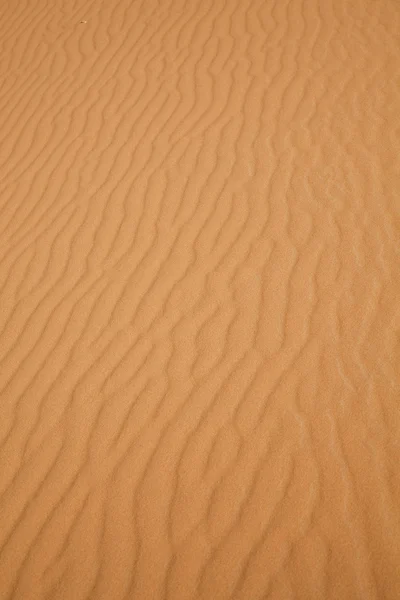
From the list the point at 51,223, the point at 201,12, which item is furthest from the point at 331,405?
the point at 201,12

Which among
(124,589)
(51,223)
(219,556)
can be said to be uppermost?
(51,223)

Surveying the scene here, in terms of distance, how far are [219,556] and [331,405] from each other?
905 mm

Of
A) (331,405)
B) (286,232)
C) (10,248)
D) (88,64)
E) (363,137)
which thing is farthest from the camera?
(88,64)

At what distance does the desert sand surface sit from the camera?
254 centimetres

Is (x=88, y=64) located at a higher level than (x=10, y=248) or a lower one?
higher

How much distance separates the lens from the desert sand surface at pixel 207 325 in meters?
2.54

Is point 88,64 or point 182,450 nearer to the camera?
point 182,450

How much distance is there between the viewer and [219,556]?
8.16 ft

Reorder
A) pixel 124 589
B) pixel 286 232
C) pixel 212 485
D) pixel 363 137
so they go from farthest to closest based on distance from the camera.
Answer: pixel 363 137 < pixel 286 232 < pixel 212 485 < pixel 124 589

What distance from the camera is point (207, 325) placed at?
341cm

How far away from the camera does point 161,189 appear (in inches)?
173

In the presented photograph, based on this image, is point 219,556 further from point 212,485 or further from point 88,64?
point 88,64

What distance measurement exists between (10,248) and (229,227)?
5.15ft

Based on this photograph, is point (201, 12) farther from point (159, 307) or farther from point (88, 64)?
point (159, 307)
